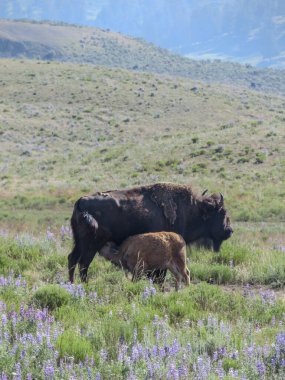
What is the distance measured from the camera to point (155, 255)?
7297mm

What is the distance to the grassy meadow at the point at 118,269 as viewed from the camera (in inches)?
171

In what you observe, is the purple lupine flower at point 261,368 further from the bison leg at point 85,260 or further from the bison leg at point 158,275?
the bison leg at point 85,260

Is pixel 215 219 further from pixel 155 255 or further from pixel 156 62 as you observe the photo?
pixel 156 62

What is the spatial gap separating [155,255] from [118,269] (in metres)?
0.78

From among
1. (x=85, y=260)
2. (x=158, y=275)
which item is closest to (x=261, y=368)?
(x=158, y=275)

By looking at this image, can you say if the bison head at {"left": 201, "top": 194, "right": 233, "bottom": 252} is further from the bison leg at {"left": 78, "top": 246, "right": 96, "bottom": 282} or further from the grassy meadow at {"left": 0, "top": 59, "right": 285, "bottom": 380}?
the bison leg at {"left": 78, "top": 246, "right": 96, "bottom": 282}

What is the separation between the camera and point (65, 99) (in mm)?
70562

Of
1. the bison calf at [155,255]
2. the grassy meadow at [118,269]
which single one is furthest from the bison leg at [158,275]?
the grassy meadow at [118,269]

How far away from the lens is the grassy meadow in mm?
4344

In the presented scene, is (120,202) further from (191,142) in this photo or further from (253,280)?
(191,142)

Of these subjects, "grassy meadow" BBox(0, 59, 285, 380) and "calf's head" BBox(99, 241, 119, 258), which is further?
"calf's head" BBox(99, 241, 119, 258)

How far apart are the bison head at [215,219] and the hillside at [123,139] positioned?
7.33m

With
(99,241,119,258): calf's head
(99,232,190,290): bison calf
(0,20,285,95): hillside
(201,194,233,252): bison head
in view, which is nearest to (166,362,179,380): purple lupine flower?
(99,232,190,290): bison calf

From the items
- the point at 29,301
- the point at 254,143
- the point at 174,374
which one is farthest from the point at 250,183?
the point at 174,374
